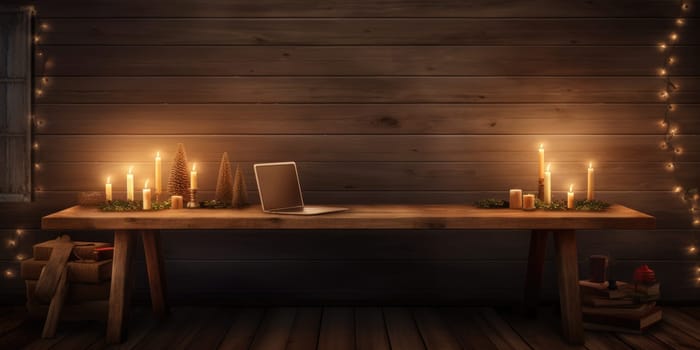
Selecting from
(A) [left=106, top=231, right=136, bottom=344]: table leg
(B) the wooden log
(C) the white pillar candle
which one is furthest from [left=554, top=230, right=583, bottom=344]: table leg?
(B) the wooden log

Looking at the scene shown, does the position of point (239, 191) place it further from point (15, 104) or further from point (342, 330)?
point (15, 104)

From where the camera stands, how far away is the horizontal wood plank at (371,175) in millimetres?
3166

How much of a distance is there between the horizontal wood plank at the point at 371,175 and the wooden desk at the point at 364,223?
378 mm

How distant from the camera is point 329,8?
312cm

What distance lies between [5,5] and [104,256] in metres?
1.40

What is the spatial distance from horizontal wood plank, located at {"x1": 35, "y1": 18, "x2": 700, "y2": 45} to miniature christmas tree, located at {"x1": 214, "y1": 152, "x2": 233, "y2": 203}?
2.09ft

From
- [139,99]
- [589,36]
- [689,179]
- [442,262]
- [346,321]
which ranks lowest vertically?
[346,321]

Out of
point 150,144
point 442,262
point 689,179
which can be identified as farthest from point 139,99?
point 689,179

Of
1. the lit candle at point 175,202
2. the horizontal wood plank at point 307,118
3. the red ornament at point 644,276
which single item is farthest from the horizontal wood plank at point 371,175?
the red ornament at point 644,276

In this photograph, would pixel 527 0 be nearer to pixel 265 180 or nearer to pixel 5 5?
pixel 265 180

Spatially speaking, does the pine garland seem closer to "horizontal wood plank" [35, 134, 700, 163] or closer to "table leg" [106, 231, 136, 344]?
"table leg" [106, 231, 136, 344]

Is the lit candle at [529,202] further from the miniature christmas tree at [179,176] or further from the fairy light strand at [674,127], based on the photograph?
the miniature christmas tree at [179,176]

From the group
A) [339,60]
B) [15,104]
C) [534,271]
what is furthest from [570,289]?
[15,104]

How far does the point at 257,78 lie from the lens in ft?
10.3
